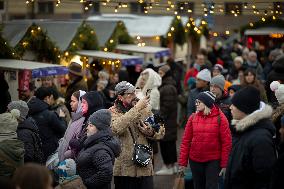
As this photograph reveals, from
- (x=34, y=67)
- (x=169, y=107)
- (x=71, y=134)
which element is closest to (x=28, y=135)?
(x=71, y=134)

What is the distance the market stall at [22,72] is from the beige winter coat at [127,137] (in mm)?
5385

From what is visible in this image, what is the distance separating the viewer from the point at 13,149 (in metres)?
8.99

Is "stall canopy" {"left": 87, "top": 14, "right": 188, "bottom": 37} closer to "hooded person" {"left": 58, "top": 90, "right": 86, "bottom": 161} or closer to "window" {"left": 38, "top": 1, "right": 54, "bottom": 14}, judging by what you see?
"window" {"left": 38, "top": 1, "right": 54, "bottom": 14}

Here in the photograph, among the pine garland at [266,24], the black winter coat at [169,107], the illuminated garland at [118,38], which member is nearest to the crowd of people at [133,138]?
the black winter coat at [169,107]

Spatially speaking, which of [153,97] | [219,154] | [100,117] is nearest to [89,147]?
[100,117]

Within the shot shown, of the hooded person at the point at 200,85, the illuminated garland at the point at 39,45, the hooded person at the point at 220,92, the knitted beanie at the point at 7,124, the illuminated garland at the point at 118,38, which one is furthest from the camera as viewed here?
the illuminated garland at the point at 118,38

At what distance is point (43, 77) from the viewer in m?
16.2

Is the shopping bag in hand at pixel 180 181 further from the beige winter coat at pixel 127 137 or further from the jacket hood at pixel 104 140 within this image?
the jacket hood at pixel 104 140

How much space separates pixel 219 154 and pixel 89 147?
2.66m

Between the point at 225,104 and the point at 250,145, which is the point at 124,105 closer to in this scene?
the point at 225,104

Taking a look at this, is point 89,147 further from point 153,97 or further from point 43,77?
point 43,77

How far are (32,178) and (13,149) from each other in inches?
124

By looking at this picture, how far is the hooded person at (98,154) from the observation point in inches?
333

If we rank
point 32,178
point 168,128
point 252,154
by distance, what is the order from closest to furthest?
point 32,178, point 252,154, point 168,128
